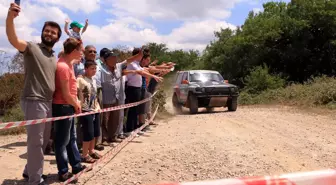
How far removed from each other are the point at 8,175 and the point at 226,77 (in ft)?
82.4

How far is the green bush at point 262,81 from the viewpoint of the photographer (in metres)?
22.9

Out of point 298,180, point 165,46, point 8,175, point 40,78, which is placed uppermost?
point 165,46

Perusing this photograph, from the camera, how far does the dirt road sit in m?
5.13

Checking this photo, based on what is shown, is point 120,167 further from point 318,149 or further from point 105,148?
point 318,149

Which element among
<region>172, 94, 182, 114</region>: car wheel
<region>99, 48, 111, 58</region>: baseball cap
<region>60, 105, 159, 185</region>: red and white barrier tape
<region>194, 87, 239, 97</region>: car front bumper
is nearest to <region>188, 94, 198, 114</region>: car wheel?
<region>194, 87, 239, 97</region>: car front bumper

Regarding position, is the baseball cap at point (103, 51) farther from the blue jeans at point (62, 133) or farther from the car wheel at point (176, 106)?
the car wheel at point (176, 106)

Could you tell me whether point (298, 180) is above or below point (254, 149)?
above

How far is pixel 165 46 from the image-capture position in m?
66.8

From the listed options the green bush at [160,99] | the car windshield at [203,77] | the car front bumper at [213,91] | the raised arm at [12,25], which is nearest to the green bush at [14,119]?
the green bush at [160,99]

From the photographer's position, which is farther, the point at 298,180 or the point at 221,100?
the point at 221,100

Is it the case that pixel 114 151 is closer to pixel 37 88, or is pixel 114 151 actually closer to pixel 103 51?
pixel 103 51

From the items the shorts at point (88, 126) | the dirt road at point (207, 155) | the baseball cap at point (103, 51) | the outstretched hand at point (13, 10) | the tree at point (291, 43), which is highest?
the tree at point (291, 43)

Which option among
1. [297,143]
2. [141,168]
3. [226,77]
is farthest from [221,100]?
[226,77]

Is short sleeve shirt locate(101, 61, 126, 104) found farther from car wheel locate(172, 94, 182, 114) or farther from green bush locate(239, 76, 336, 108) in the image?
green bush locate(239, 76, 336, 108)
